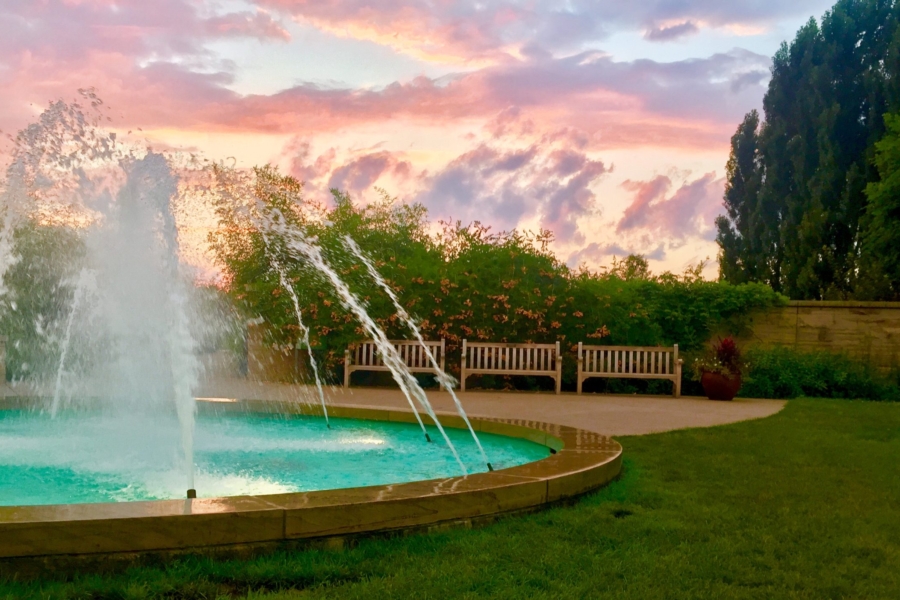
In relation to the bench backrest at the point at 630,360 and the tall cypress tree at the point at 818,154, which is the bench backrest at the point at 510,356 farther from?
the tall cypress tree at the point at 818,154

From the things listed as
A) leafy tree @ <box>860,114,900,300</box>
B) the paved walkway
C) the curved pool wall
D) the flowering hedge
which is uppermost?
leafy tree @ <box>860,114,900,300</box>

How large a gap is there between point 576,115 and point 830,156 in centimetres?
1753

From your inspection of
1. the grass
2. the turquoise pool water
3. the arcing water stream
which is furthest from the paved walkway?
the grass

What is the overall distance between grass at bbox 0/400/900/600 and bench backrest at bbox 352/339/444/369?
Result: 8.89 meters

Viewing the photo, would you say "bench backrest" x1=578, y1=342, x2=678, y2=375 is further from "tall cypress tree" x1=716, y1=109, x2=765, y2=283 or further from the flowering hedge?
"tall cypress tree" x1=716, y1=109, x2=765, y2=283

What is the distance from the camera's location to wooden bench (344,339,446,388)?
14.8 meters

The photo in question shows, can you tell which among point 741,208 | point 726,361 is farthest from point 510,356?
point 741,208

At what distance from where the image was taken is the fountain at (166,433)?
4.12 metres

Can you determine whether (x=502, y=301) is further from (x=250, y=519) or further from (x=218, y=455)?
(x=250, y=519)

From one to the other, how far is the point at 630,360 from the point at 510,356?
2.14 metres

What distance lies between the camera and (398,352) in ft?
49.2

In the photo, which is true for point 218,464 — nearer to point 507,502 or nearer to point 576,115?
point 507,502

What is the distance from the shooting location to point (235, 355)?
20.9 m

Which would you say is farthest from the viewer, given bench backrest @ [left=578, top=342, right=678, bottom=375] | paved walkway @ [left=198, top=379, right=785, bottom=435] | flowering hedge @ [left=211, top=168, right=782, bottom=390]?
flowering hedge @ [left=211, top=168, right=782, bottom=390]
